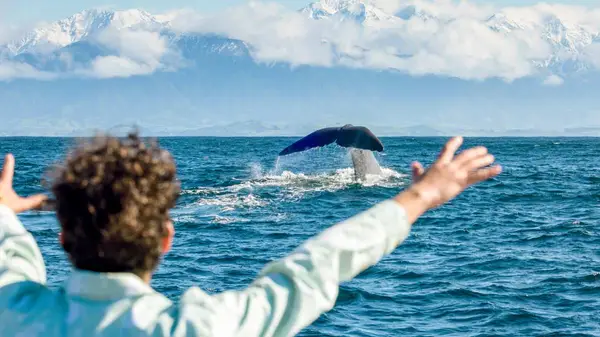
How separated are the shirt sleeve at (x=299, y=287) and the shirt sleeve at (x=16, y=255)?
0.50 meters

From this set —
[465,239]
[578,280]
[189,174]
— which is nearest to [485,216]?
[465,239]

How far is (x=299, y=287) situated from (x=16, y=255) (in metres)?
0.83

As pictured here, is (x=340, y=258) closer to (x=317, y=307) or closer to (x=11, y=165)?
(x=317, y=307)

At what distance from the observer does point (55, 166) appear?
2285mm

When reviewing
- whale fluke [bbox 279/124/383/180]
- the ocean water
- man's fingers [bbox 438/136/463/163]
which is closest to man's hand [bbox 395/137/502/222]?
man's fingers [bbox 438/136/463/163]

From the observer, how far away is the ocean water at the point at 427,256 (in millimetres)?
12789

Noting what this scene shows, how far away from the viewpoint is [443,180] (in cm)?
239

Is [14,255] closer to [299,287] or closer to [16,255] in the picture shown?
[16,255]

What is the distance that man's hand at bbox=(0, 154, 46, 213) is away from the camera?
8.71 ft

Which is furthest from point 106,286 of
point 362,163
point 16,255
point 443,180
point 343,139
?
point 362,163

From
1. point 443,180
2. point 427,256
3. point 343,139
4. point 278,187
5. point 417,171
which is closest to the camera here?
point 443,180

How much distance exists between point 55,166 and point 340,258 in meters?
0.79

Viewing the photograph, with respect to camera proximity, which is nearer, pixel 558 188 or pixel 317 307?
pixel 317 307

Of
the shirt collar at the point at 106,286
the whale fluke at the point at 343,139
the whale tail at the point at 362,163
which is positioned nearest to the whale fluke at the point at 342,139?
the whale fluke at the point at 343,139
